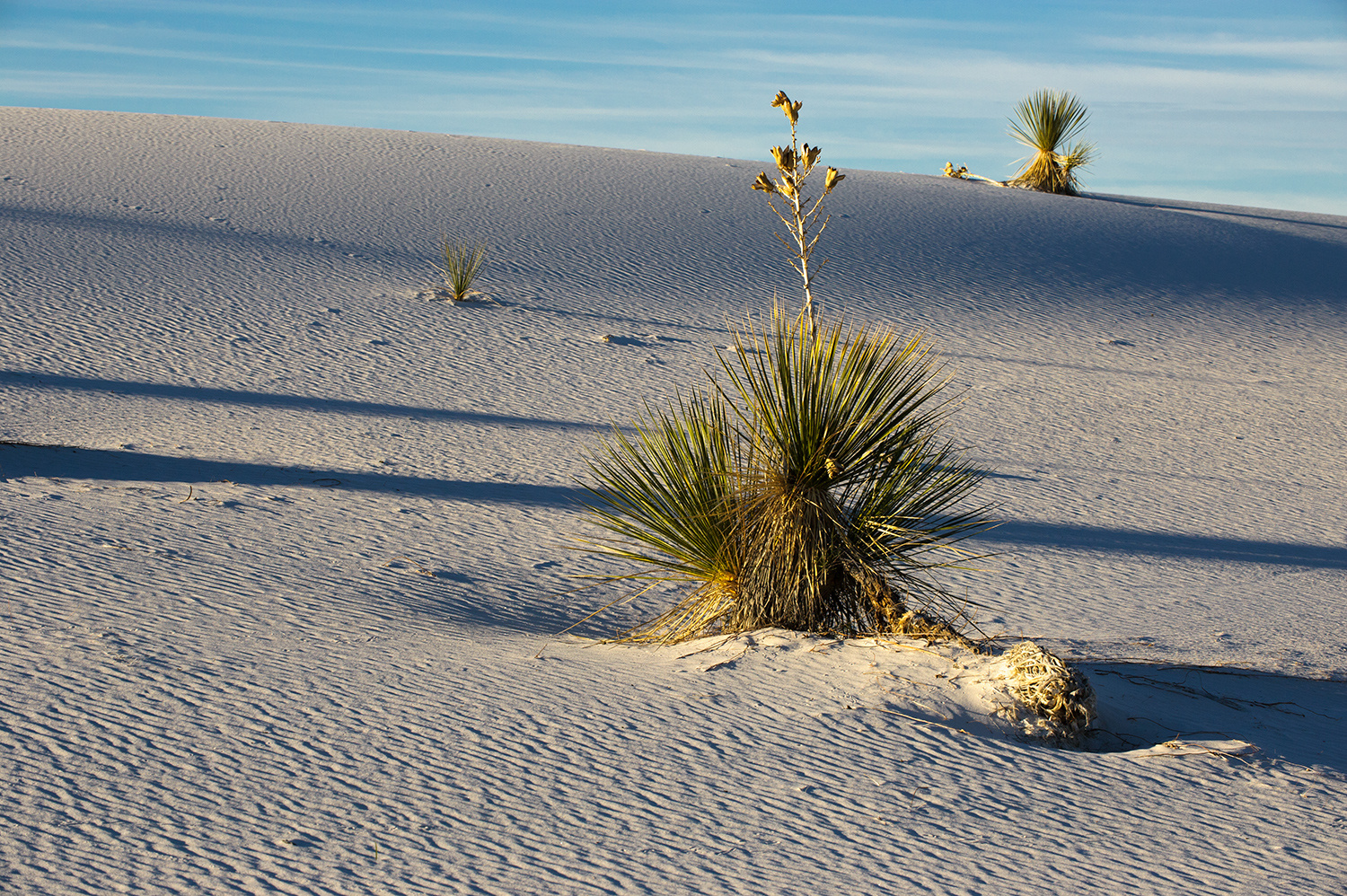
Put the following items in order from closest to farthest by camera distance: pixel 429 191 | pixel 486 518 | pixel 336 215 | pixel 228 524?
pixel 228 524, pixel 486 518, pixel 336 215, pixel 429 191

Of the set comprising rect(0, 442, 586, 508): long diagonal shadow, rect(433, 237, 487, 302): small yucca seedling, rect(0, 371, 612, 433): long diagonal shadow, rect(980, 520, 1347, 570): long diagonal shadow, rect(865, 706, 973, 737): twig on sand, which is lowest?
rect(865, 706, 973, 737): twig on sand

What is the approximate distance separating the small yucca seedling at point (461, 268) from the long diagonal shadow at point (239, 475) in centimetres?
414

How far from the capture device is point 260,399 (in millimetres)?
6590

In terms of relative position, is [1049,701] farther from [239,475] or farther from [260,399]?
[260,399]

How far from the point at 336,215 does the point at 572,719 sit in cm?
974

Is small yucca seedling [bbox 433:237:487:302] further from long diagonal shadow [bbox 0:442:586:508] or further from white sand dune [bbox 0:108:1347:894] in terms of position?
long diagonal shadow [bbox 0:442:586:508]

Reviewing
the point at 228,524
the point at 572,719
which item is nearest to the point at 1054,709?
the point at 572,719

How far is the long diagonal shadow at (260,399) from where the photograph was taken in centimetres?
650

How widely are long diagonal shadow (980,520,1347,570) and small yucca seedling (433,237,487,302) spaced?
548 centimetres

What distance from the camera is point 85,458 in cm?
523

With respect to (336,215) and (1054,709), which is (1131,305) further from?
(1054,709)

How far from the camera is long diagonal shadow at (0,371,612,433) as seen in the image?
6.50 metres

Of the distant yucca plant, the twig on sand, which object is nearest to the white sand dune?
the twig on sand

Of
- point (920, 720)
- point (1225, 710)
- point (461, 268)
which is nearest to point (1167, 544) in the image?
point (1225, 710)
